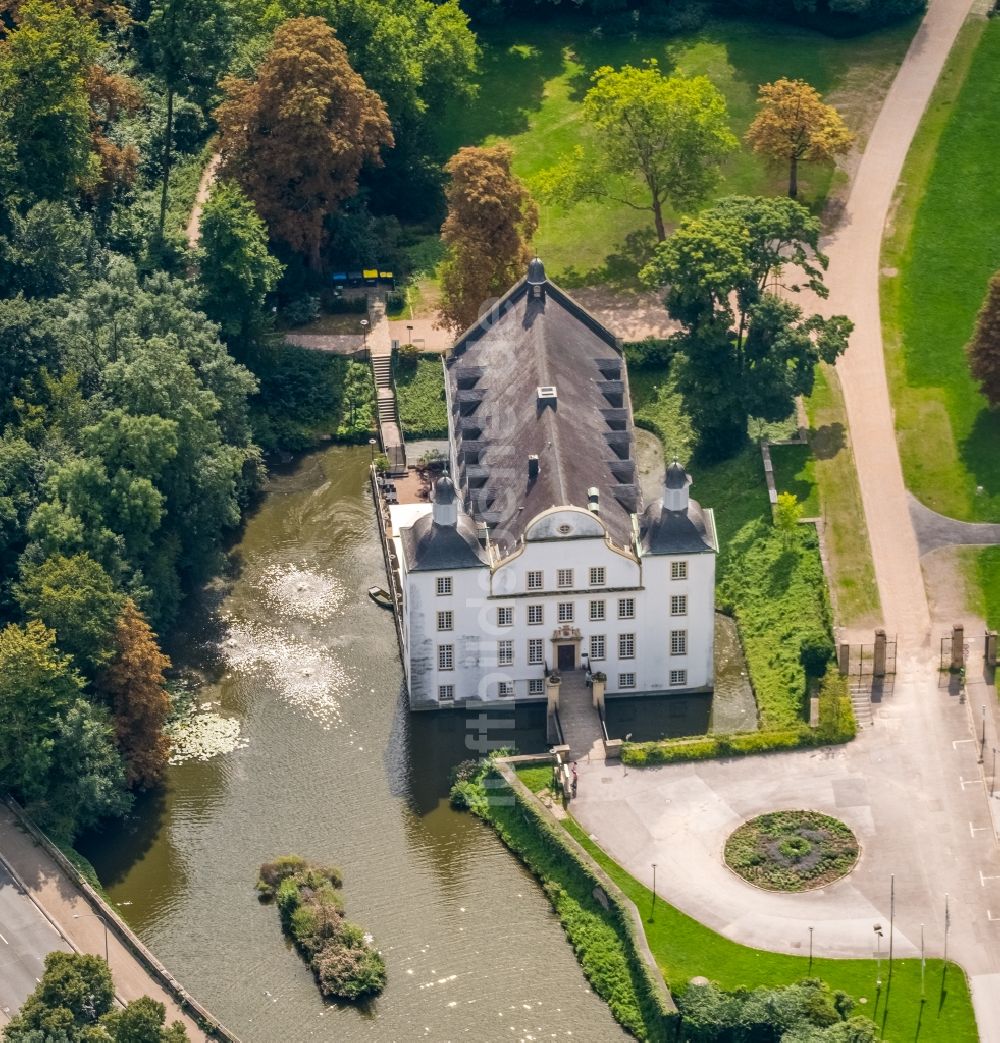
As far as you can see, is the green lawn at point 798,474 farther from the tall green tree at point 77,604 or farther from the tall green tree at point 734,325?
the tall green tree at point 77,604

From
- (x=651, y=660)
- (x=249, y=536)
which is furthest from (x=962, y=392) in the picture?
(x=249, y=536)

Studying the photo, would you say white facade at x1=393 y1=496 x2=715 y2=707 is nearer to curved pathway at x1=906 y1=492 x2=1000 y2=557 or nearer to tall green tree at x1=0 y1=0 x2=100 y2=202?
curved pathway at x1=906 y1=492 x2=1000 y2=557

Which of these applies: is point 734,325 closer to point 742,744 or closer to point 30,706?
point 742,744

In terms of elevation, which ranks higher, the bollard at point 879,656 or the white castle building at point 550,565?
the white castle building at point 550,565

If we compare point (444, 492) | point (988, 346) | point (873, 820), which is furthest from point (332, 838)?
point (988, 346)

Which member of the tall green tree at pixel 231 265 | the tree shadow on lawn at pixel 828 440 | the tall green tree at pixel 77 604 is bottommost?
the tree shadow on lawn at pixel 828 440

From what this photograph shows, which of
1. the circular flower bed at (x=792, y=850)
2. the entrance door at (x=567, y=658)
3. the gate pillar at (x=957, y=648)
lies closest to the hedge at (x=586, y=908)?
the circular flower bed at (x=792, y=850)
